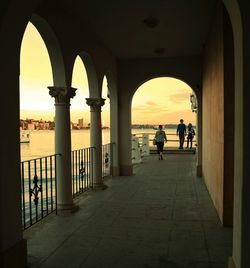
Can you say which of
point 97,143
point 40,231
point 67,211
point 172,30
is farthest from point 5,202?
point 172,30

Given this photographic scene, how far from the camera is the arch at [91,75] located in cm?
663

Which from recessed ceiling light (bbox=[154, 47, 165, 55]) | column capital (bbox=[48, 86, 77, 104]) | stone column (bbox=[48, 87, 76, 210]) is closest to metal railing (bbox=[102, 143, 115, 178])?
recessed ceiling light (bbox=[154, 47, 165, 55])

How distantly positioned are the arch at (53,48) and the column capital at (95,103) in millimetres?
1957

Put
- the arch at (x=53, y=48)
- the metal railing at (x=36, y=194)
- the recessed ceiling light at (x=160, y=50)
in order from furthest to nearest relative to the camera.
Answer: the recessed ceiling light at (x=160, y=50) < the arch at (x=53, y=48) < the metal railing at (x=36, y=194)

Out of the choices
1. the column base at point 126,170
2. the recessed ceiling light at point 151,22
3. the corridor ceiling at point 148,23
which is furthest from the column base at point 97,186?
the recessed ceiling light at point 151,22

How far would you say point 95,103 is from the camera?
7.23m

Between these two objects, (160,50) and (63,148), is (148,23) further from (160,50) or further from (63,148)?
(63,148)

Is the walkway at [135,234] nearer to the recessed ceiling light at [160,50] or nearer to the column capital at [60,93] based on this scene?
the column capital at [60,93]

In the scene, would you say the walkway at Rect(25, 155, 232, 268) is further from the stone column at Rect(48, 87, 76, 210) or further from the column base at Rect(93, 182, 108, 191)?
the column base at Rect(93, 182, 108, 191)

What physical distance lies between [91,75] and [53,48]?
7.10 feet

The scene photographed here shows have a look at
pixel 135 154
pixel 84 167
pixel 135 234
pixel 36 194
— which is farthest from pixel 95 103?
pixel 135 154

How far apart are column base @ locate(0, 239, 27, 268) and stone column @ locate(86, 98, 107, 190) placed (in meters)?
3.99

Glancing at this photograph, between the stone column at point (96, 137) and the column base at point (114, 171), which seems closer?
the stone column at point (96, 137)

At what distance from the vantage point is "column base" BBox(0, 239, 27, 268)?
9.32ft
